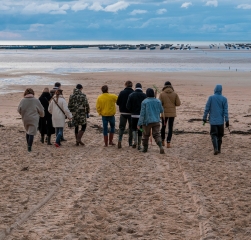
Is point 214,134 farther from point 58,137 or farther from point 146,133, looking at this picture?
point 58,137

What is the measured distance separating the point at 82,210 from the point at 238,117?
11182 millimetres

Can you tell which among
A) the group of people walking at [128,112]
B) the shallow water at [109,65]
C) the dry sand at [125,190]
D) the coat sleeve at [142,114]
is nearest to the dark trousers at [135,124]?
the group of people walking at [128,112]

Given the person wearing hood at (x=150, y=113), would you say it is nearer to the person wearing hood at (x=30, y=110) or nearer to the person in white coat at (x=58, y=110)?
the person in white coat at (x=58, y=110)

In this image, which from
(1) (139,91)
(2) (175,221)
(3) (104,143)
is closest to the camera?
(2) (175,221)

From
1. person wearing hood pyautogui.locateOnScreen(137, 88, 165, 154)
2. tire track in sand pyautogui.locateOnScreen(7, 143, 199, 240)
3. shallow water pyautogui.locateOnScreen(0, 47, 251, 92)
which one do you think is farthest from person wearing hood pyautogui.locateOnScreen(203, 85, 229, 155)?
shallow water pyautogui.locateOnScreen(0, 47, 251, 92)

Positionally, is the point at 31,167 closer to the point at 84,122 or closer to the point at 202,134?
the point at 84,122

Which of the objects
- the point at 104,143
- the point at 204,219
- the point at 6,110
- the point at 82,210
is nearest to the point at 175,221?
the point at 204,219

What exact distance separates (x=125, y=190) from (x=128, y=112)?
417 centimetres

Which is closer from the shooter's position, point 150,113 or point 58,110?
point 150,113

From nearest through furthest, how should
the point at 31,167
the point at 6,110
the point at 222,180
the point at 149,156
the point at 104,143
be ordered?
the point at 222,180 < the point at 31,167 < the point at 149,156 < the point at 104,143 < the point at 6,110

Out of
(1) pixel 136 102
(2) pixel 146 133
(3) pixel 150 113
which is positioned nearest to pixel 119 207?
(3) pixel 150 113

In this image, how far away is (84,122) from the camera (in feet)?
39.6

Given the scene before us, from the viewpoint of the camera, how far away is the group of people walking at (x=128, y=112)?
434 inches

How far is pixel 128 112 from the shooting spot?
1181cm
